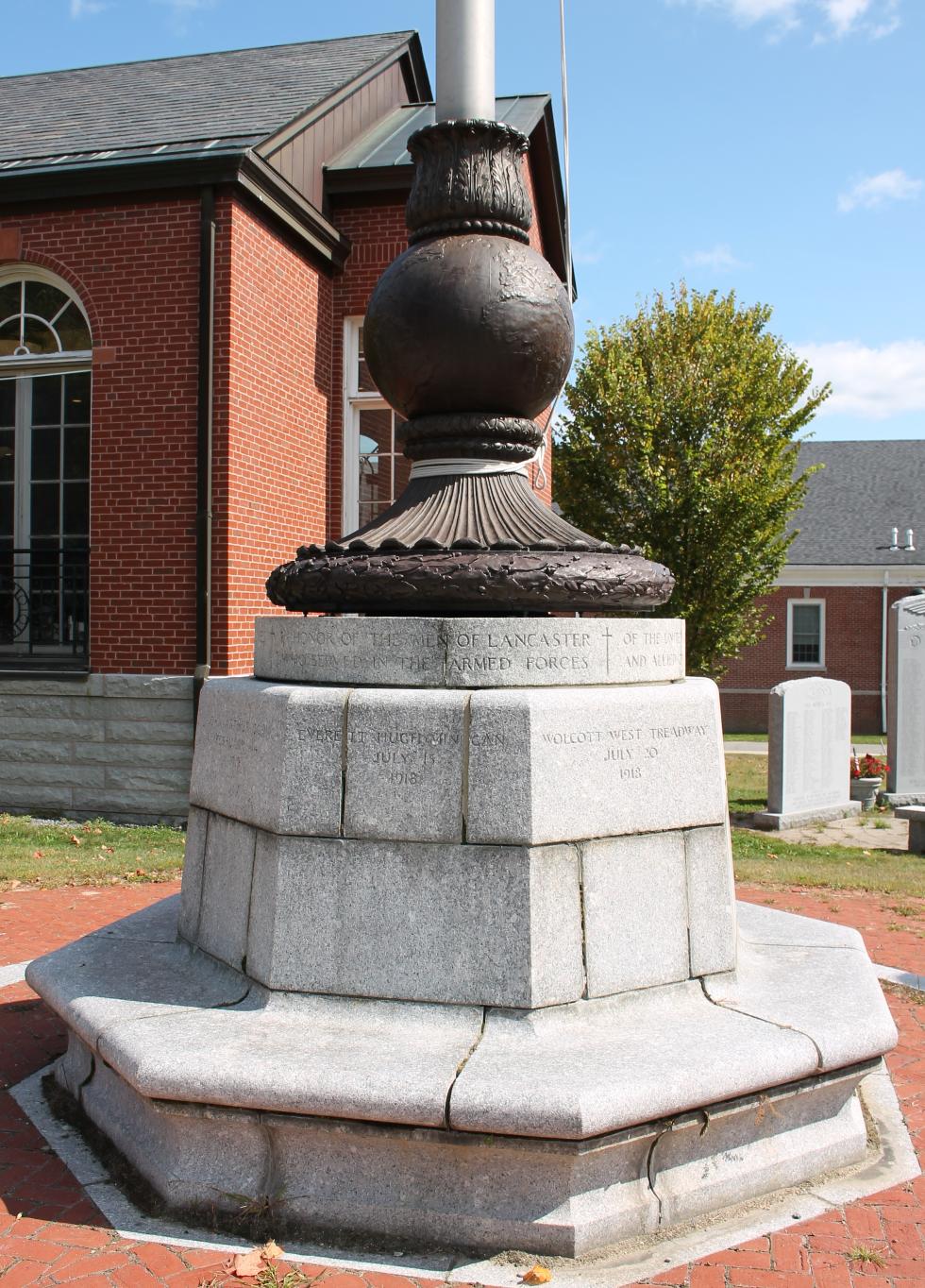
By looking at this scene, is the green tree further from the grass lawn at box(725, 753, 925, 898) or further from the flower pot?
the grass lawn at box(725, 753, 925, 898)

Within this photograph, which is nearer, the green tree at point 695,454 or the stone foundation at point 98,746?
the stone foundation at point 98,746

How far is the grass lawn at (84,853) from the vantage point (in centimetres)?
775

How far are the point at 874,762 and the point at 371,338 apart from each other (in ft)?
36.2

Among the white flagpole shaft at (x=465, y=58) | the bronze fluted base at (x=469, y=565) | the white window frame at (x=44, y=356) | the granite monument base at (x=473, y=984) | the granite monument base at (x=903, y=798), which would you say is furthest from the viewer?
the granite monument base at (x=903, y=798)

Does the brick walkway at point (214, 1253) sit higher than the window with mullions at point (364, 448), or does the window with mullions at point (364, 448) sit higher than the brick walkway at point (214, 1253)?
the window with mullions at point (364, 448)

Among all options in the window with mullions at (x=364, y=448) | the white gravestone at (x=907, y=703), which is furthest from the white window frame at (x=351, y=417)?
the white gravestone at (x=907, y=703)

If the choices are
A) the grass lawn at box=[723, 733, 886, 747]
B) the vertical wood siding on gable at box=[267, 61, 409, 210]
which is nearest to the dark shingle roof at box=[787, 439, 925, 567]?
the grass lawn at box=[723, 733, 886, 747]

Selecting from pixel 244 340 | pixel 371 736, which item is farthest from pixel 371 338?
pixel 244 340

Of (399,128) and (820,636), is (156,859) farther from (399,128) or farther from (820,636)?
(820,636)

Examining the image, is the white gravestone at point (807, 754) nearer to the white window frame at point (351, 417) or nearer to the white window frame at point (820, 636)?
the white window frame at point (351, 417)

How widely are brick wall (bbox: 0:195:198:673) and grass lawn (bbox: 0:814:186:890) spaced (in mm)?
1467

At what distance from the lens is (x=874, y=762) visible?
1356cm

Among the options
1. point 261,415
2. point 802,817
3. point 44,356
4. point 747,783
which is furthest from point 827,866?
point 44,356

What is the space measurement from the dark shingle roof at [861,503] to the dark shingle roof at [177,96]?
19040 mm
